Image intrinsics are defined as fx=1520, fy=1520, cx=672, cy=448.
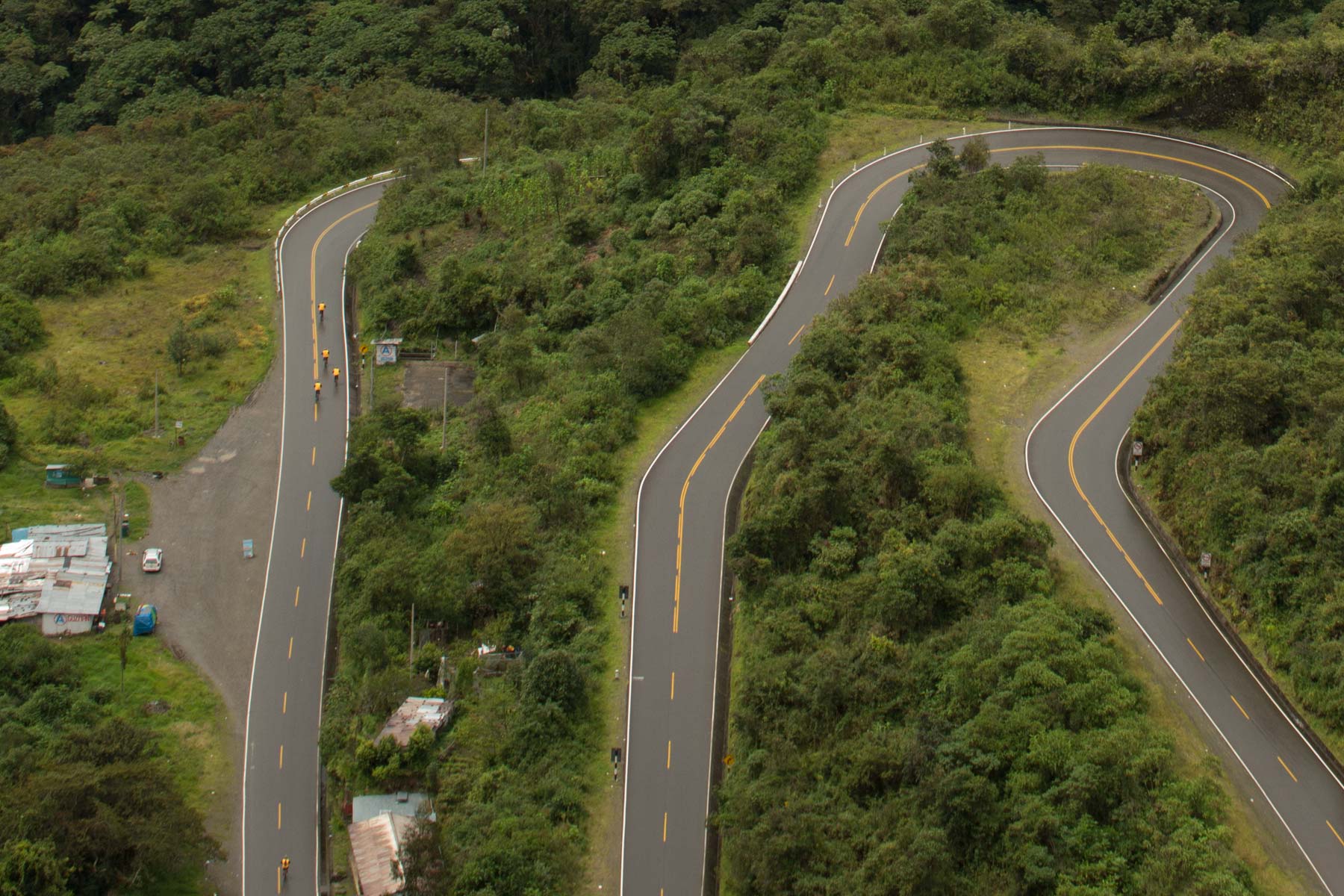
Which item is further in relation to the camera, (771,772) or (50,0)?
(50,0)

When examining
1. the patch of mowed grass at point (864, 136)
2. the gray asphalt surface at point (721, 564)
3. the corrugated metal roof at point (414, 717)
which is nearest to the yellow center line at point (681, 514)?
the gray asphalt surface at point (721, 564)

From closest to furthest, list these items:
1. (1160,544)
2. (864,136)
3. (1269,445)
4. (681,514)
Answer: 1. (1269,445)
2. (1160,544)
3. (681,514)
4. (864,136)

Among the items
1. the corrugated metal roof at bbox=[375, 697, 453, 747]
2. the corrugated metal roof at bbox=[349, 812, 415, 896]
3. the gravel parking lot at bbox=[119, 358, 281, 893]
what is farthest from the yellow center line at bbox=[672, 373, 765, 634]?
the gravel parking lot at bbox=[119, 358, 281, 893]

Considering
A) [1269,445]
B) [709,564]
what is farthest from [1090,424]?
[709,564]

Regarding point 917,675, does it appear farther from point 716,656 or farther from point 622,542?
point 622,542

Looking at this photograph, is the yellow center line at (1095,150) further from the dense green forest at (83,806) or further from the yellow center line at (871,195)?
the dense green forest at (83,806)

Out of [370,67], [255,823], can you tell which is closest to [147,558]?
[255,823]

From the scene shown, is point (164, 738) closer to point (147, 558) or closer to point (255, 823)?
point (255, 823)
